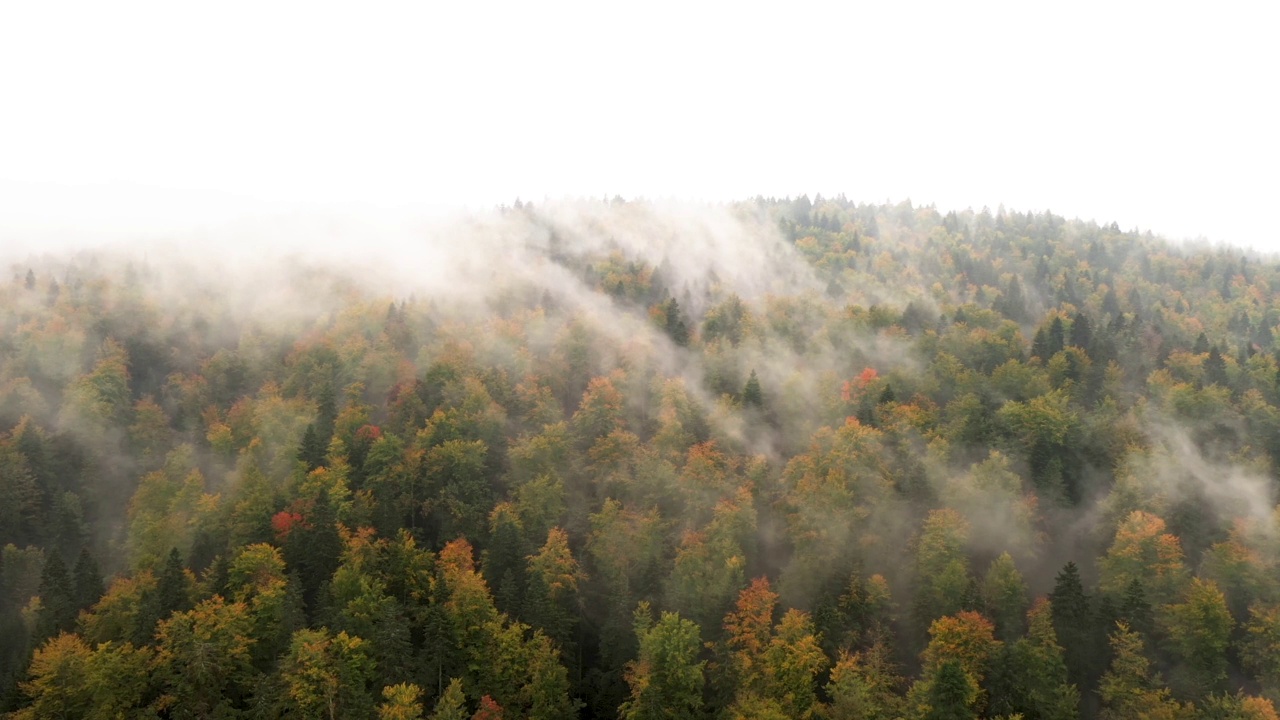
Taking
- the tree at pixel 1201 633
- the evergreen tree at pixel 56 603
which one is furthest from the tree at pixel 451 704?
the tree at pixel 1201 633

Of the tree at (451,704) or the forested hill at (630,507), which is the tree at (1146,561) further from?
the tree at (451,704)

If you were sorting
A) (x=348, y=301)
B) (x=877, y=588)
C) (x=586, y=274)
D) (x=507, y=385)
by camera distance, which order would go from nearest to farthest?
(x=877, y=588)
(x=507, y=385)
(x=348, y=301)
(x=586, y=274)

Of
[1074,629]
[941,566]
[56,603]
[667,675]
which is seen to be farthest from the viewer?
[941,566]

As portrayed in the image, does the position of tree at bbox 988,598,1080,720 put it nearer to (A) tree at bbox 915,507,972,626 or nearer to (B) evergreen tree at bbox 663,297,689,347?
(A) tree at bbox 915,507,972,626

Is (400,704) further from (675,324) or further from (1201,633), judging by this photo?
(675,324)

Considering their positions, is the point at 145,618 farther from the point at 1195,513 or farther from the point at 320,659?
the point at 1195,513

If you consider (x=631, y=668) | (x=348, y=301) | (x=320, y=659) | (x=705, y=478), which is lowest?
(x=631, y=668)

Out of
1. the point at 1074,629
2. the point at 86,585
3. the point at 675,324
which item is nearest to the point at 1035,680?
the point at 1074,629

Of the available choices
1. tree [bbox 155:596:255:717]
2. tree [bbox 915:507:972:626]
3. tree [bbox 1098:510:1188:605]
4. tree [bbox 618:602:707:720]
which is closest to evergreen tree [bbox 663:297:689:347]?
tree [bbox 915:507:972:626]

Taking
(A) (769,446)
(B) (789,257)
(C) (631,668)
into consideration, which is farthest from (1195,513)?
(B) (789,257)
